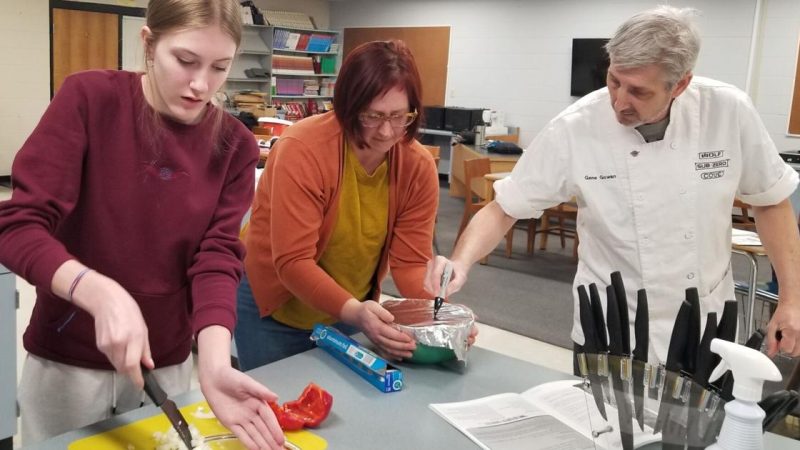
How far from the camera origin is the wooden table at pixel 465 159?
6051 millimetres

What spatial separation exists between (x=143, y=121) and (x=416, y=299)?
2.53ft

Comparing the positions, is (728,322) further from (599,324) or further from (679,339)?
(599,324)

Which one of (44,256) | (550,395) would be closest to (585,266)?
(550,395)

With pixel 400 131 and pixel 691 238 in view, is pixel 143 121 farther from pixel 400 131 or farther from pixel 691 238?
pixel 691 238

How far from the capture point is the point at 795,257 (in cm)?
164

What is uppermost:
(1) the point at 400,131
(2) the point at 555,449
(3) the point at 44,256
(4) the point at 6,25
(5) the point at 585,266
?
(4) the point at 6,25

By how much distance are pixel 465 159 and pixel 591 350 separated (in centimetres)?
534

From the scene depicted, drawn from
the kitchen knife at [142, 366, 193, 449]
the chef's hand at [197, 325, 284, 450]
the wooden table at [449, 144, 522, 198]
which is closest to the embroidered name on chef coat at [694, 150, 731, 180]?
the chef's hand at [197, 325, 284, 450]

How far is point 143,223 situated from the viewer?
3.99 feet

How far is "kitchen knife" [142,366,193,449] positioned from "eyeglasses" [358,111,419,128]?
79 centimetres

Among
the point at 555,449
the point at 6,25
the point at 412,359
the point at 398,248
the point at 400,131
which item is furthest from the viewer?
the point at 6,25

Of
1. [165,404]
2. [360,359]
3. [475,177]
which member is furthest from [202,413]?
[475,177]

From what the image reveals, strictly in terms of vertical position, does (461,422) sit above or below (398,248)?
below

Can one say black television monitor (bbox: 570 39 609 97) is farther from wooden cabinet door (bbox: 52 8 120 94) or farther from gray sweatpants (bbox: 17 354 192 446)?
gray sweatpants (bbox: 17 354 192 446)
